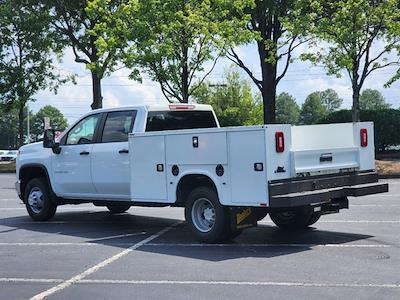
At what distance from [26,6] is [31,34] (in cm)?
161

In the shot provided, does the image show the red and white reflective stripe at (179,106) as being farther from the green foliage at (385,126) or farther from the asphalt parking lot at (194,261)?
the green foliage at (385,126)

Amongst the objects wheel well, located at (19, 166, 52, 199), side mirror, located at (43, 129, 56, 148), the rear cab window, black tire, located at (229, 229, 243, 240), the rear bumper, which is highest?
the rear cab window

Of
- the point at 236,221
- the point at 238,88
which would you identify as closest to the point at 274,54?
the point at 236,221

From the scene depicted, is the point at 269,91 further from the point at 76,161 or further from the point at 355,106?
the point at 76,161

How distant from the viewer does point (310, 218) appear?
32.8 ft

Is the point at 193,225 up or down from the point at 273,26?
down

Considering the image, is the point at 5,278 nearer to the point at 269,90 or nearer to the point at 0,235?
the point at 0,235

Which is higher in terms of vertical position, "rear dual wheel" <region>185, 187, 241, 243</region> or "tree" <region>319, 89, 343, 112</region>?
"tree" <region>319, 89, 343, 112</region>

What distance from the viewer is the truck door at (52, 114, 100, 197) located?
10789 mm

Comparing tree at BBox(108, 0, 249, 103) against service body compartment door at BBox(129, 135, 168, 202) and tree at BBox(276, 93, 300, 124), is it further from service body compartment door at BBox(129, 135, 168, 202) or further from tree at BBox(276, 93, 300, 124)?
tree at BBox(276, 93, 300, 124)

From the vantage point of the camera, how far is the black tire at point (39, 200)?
38.5 ft

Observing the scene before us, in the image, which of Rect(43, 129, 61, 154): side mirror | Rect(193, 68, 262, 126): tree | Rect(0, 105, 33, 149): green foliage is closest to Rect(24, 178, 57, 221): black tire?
Rect(43, 129, 61, 154): side mirror

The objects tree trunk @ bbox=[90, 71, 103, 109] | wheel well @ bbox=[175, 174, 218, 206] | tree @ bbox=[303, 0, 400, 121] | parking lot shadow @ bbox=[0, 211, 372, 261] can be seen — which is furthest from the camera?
tree trunk @ bbox=[90, 71, 103, 109]

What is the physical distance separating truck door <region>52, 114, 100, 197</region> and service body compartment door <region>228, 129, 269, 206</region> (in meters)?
3.41
